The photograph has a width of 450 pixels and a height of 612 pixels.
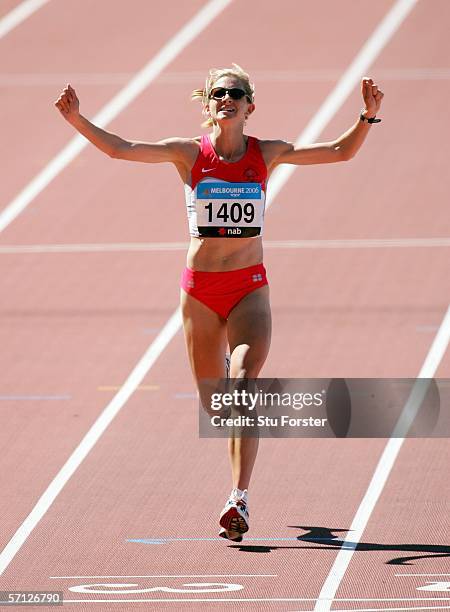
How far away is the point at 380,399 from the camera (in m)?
10.5

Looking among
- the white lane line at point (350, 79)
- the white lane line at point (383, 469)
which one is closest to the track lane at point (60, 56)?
the white lane line at point (350, 79)

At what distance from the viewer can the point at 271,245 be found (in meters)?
15.3

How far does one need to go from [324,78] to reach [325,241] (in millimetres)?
6759

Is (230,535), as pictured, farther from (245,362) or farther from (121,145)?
(121,145)

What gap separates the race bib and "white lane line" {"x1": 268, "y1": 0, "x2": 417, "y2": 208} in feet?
30.5

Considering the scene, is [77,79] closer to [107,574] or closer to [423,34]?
[423,34]

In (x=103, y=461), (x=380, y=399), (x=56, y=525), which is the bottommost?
(x=56, y=525)

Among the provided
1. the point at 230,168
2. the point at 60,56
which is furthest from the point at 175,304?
the point at 60,56

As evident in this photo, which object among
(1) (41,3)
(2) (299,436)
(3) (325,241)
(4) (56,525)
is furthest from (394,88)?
(4) (56,525)

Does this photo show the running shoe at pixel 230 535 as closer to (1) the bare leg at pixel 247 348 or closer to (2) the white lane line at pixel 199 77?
(1) the bare leg at pixel 247 348

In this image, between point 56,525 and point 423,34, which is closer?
point 56,525

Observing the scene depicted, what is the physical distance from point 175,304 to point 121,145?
560 cm

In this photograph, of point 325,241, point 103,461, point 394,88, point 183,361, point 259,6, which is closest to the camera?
point 103,461

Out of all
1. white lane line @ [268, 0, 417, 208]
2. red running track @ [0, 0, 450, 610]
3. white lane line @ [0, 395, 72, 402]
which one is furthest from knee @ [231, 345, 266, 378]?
white lane line @ [268, 0, 417, 208]
